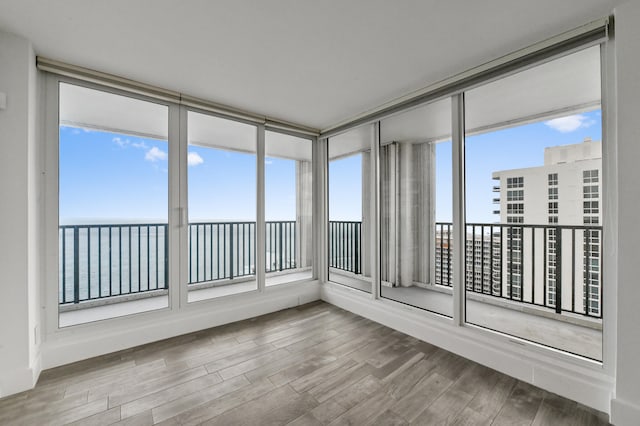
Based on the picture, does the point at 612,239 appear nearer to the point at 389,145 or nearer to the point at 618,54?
the point at 618,54

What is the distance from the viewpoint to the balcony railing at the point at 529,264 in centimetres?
247

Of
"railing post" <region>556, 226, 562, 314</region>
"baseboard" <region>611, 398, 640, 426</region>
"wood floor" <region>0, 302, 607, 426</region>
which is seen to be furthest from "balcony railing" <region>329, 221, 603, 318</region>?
"wood floor" <region>0, 302, 607, 426</region>

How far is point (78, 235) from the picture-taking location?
126 inches

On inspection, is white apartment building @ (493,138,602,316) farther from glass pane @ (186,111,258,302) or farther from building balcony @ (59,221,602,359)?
glass pane @ (186,111,258,302)

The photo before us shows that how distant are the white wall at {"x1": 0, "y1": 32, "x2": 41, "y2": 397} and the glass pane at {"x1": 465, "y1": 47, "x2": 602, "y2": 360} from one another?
3.56 metres

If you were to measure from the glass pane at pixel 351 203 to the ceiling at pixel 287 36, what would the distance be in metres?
1.17

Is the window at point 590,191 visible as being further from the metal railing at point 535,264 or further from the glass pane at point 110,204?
the glass pane at point 110,204

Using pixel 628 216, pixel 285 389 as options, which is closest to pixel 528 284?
pixel 628 216

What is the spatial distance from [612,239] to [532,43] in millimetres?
1464

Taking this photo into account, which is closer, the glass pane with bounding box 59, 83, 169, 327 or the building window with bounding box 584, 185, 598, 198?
the building window with bounding box 584, 185, 598, 198

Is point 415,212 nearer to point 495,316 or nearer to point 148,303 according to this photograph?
point 495,316

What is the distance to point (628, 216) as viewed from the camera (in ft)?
5.02

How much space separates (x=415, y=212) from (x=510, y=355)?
72.4 inches

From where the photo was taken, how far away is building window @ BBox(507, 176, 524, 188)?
2.48 meters
